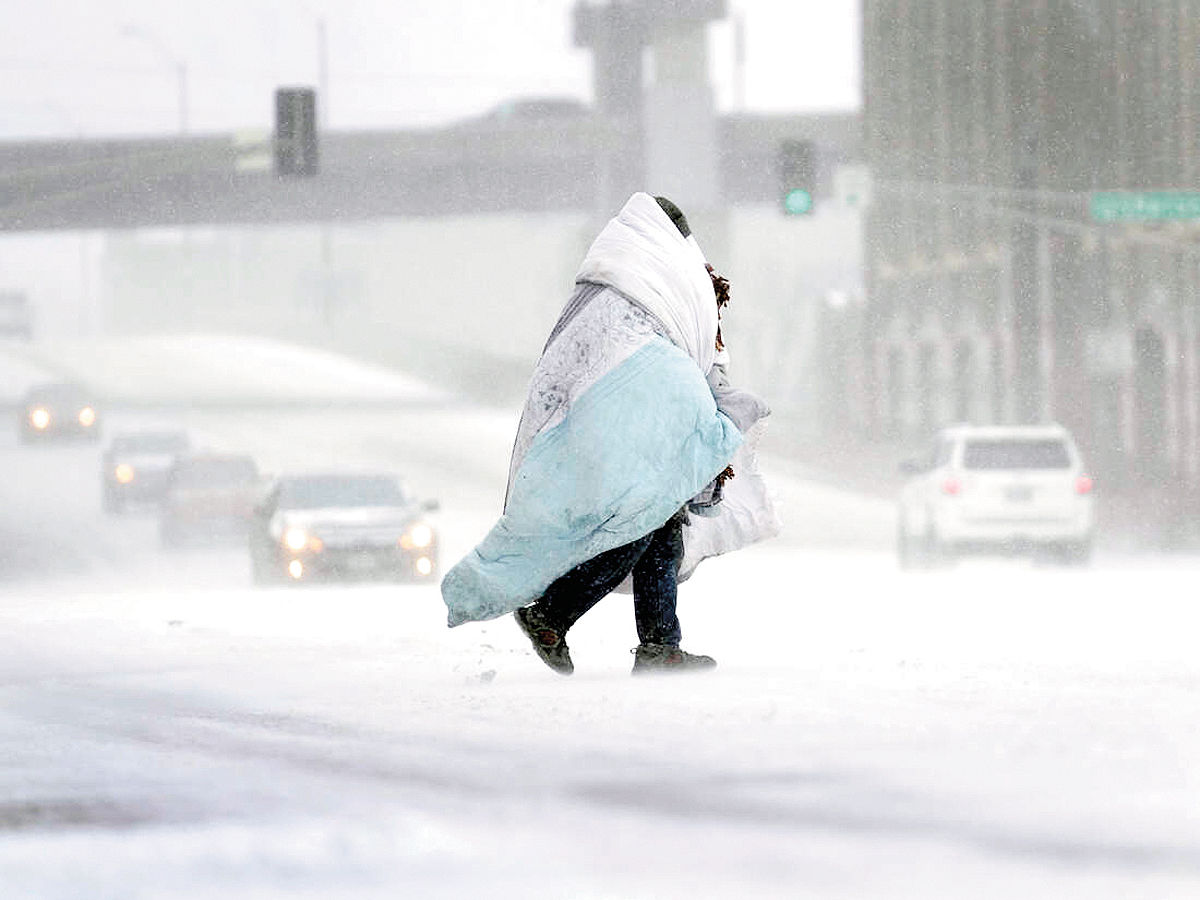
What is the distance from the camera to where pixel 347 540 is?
24.5 m

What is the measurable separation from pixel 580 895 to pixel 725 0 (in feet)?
317

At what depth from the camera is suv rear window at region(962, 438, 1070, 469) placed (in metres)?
27.7

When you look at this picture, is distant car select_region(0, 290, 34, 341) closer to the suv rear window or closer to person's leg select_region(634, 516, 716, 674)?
the suv rear window

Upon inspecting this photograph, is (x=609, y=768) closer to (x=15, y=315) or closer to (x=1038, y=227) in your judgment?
(x=1038, y=227)

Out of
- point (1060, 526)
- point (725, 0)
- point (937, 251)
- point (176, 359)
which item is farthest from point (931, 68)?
point (1060, 526)

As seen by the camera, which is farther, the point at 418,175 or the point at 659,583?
the point at 418,175

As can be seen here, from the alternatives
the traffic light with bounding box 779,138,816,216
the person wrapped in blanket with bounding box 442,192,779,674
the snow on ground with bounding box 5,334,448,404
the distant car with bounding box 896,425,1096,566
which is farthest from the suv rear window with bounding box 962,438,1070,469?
the snow on ground with bounding box 5,334,448,404

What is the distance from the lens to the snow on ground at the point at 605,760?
15.3 ft

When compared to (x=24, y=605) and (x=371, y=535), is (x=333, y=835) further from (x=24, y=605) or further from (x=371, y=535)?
(x=371, y=535)

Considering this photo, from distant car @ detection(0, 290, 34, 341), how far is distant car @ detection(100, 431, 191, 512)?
59.4 metres

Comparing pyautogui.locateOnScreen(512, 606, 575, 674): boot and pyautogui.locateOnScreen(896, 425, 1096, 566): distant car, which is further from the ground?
pyautogui.locateOnScreen(512, 606, 575, 674): boot

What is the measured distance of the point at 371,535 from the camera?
24609 mm

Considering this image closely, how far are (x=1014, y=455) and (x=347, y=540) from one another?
7.86 m

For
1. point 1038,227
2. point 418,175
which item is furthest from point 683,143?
point 1038,227
